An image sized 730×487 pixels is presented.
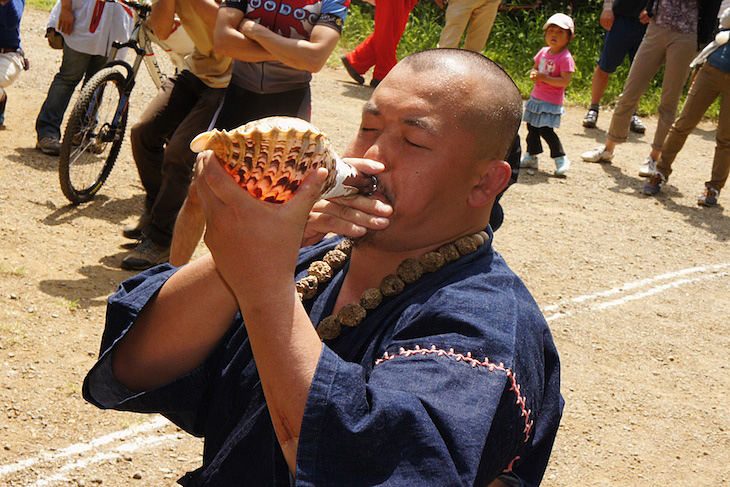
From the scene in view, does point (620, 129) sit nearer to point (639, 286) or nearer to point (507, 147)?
point (639, 286)

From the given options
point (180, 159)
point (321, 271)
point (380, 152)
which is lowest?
point (180, 159)

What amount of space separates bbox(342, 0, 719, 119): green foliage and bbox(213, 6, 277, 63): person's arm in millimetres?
7823

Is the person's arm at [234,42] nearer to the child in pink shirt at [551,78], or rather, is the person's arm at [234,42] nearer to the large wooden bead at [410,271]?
the large wooden bead at [410,271]

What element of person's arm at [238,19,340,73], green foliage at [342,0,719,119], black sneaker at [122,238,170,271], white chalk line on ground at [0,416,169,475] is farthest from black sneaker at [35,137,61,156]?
green foliage at [342,0,719,119]

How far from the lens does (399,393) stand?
151 cm

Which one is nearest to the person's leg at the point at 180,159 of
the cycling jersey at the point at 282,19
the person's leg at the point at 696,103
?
the cycling jersey at the point at 282,19

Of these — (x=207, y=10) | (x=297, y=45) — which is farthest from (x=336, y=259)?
(x=207, y=10)

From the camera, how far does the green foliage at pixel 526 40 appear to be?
12.4m

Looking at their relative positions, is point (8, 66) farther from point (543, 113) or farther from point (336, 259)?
point (336, 259)

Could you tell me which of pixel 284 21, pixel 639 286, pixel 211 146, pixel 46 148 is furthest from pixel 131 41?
pixel 211 146

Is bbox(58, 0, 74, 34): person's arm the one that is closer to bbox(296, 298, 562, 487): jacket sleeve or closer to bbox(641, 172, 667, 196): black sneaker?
bbox(641, 172, 667, 196): black sneaker

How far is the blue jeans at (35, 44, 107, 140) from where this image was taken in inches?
285

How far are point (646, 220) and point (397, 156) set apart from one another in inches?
255

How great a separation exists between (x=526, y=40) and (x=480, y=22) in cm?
324
